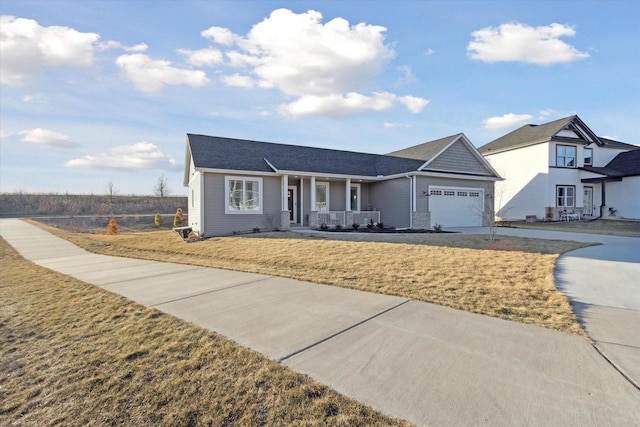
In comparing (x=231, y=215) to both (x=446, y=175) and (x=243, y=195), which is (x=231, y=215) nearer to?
(x=243, y=195)

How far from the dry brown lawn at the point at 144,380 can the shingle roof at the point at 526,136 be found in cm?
2712

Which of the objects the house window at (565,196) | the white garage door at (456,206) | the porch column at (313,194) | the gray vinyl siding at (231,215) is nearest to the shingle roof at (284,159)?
the porch column at (313,194)

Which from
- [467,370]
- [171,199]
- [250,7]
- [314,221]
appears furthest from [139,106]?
[171,199]

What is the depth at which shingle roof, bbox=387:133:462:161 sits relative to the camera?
1831cm

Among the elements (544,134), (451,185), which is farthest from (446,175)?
(544,134)

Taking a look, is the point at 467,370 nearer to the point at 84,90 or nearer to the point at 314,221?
the point at 314,221

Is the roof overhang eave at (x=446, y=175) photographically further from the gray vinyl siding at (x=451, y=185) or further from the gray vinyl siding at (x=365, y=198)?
the gray vinyl siding at (x=365, y=198)

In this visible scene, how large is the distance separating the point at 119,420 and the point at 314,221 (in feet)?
45.6

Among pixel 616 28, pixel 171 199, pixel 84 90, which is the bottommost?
pixel 171 199

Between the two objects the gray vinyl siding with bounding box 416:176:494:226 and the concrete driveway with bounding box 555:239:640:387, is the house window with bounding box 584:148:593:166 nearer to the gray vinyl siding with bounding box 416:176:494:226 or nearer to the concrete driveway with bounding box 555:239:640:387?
the gray vinyl siding with bounding box 416:176:494:226

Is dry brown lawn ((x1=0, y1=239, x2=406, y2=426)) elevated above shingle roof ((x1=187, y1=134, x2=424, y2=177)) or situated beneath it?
situated beneath

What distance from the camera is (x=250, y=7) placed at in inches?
425

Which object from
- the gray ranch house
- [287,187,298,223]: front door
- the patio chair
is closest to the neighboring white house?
the patio chair

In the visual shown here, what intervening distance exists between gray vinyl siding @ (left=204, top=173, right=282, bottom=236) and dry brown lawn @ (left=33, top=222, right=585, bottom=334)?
1.66 metres
